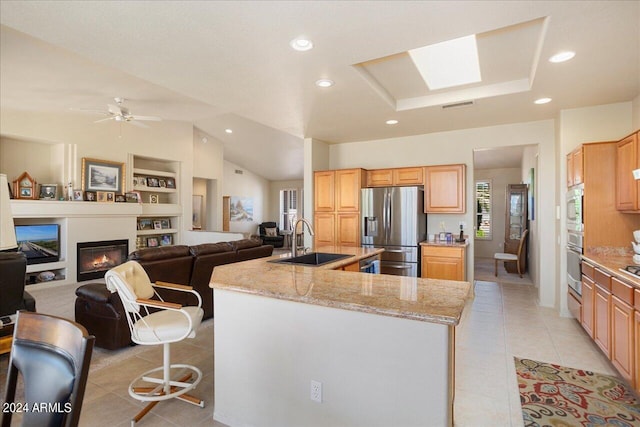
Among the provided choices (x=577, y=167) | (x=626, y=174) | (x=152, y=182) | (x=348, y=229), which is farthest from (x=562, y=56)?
(x=152, y=182)

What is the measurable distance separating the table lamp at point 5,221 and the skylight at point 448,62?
304cm

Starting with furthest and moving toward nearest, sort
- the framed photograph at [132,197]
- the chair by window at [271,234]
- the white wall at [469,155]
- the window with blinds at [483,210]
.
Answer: the chair by window at [271,234]
the window with blinds at [483,210]
the framed photograph at [132,197]
the white wall at [469,155]

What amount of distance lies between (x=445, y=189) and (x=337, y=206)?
68.4 inches

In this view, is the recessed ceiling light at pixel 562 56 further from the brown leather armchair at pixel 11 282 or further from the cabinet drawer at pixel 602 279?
the brown leather armchair at pixel 11 282

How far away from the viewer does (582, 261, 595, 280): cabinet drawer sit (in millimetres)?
2922

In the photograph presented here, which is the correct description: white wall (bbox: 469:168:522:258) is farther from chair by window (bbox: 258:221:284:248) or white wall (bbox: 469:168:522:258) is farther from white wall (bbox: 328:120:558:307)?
chair by window (bbox: 258:221:284:248)

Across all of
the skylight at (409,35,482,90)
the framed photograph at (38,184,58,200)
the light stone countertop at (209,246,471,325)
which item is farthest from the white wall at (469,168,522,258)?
the framed photograph at (38,184,58,200)

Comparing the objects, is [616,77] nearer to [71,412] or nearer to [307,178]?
[307,178]

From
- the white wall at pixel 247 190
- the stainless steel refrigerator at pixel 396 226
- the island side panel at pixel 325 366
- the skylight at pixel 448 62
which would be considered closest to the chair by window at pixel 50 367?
the island side panel at pixel 325 366

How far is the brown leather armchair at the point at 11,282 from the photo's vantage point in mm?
2521

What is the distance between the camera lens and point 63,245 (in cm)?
596

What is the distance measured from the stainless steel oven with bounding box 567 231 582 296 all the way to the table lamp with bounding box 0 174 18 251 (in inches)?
181

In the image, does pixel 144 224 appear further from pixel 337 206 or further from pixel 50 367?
pixel 50 367

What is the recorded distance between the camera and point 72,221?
6.02 meters
